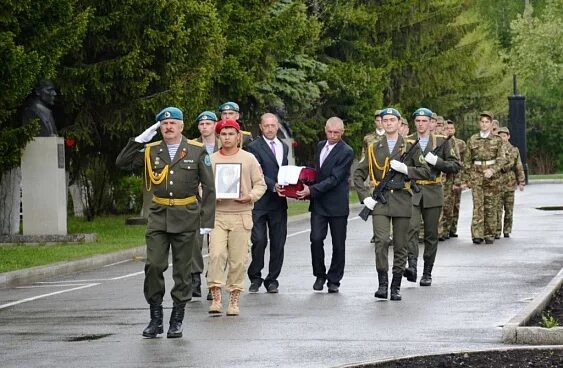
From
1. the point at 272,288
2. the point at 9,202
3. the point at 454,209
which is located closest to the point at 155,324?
the point at 272,288

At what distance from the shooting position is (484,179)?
25.9 meters

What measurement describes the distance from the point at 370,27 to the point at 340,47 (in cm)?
145

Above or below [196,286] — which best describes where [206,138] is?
above

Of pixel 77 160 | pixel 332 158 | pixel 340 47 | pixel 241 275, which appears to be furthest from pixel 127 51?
pixel 340 47

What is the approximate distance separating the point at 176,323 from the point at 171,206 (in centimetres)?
101

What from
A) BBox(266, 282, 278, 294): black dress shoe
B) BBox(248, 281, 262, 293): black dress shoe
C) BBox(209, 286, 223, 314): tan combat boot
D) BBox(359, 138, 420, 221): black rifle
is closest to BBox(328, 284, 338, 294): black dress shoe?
BBox(266, 282, 278, 294): black dress shoe

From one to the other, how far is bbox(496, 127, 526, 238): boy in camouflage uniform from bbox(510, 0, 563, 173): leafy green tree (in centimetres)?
3226

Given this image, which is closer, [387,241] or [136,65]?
[387,241]

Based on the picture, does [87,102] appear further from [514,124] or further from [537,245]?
[514,124]

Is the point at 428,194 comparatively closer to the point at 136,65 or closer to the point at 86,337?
the point at 86,337

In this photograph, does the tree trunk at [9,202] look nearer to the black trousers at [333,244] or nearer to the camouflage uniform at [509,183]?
the camouflage uniform at [509,183]

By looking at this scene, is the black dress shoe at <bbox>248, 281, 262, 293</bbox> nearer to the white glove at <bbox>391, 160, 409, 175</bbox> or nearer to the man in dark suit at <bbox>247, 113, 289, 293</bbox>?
the man in dark suit at <bbox>247, 113, 289, 293</bbox>

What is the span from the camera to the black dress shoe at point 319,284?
59.1ft

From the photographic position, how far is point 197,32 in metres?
30.9
